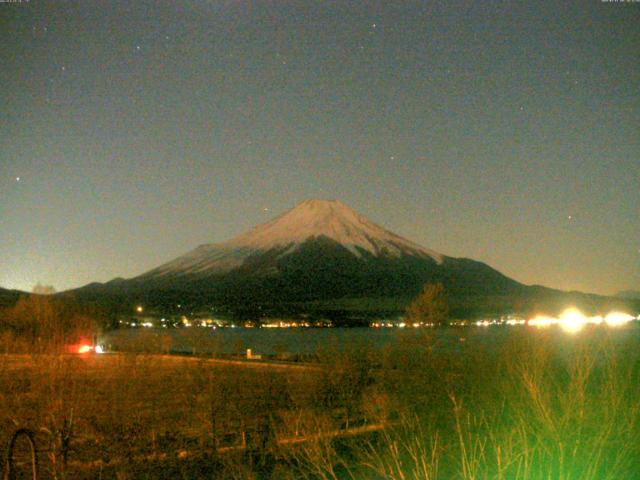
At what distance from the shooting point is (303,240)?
123m

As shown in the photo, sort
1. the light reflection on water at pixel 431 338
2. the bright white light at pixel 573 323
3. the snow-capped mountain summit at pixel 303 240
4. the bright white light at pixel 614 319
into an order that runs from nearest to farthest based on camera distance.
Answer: the light reflection on water at pixel 431 338
the bright white light at pixel 573 323
the bright white light at pixel 614 319
the snow-capped mountain summit at pixel 303 240

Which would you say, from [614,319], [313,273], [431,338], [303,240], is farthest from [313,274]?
[614,319]

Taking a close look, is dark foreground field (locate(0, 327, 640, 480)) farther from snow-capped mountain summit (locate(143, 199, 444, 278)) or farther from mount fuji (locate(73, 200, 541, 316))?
snow-capped mountain summit (locate(143, 199, 444, 278))

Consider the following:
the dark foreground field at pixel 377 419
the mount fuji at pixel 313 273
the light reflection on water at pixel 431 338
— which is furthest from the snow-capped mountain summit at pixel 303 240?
the dark foreground field at pixel 377 419

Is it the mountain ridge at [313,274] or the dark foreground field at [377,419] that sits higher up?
the mountain ridge at [313,274]

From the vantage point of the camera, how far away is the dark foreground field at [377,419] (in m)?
4.62

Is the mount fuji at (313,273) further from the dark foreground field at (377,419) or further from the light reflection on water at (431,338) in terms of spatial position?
the dark foreground field at (377,419)

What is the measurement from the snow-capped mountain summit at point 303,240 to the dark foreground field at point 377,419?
96781mm

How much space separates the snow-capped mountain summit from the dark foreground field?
9678 centimetres

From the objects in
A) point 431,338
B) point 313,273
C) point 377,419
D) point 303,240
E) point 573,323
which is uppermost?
point 303,240

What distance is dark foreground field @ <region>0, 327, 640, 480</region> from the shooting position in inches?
182

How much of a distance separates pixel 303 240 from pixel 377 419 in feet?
372

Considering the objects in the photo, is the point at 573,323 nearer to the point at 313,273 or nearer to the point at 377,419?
the point at 377,419

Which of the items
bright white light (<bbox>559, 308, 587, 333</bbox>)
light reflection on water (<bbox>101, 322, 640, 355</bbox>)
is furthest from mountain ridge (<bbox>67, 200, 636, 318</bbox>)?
bright white light (<bbox>559, 308, 587, 333</bbox>)
